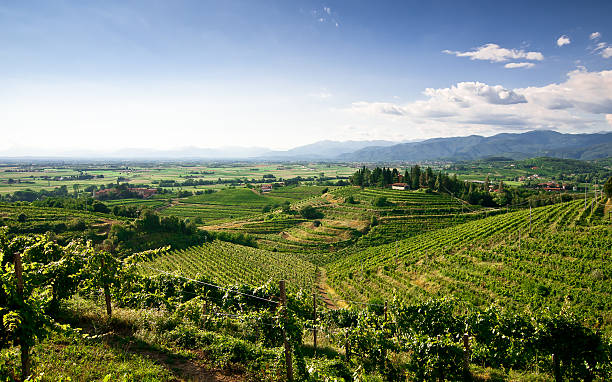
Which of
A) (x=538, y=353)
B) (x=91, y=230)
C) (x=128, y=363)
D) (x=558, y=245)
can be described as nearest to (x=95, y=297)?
(x=128, y=363)

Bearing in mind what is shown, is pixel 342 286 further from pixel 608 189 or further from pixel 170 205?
pixel 170 205

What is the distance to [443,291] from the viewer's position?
29.7 m

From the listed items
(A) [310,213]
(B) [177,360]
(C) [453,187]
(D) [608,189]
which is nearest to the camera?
(B) [177,360]

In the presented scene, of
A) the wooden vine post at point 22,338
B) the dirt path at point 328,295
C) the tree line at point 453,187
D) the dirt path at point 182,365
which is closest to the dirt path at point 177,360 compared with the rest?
the dirt path at point 182,365

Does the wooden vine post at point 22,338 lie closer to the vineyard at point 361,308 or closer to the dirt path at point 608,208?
the vineyard at point 361,308

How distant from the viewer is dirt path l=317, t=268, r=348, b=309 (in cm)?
3244

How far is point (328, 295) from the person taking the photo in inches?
1458

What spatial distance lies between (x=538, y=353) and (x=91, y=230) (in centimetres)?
6543

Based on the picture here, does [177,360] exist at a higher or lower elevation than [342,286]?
higher

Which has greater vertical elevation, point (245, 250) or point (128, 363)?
point (128, 363)

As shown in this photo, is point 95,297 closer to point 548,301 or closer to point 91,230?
point 548,301

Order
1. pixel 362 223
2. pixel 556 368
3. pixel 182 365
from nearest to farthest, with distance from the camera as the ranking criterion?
pixel 182 365 → pixel 556 368 → pixel 362 223

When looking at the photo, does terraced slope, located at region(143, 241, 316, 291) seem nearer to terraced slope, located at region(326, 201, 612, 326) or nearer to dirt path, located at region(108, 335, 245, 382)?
terraced slope, located at region(326, 201, 612, 326)

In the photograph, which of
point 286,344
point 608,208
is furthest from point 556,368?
point 608,208
